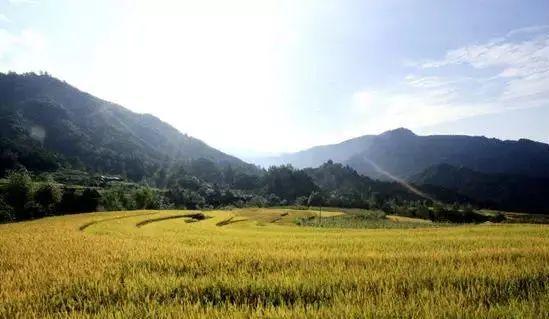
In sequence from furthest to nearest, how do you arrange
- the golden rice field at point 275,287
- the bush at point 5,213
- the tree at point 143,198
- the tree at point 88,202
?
the tree at point 143,198
the tree at point 88,202
the bush at point 5,213
the golden rice field at point 275,287

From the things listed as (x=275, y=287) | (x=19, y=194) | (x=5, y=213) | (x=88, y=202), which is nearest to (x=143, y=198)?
(x=88, y=202)

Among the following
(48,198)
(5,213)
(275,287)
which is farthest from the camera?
(48,198)

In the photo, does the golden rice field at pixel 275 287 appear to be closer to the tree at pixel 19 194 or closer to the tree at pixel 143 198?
the tree at pixel 19 194

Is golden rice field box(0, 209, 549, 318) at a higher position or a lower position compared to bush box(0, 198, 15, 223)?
higher

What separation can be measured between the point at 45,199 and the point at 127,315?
93250mm

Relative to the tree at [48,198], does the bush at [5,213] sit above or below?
below

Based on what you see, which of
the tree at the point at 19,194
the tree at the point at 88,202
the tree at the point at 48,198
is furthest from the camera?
the tree at the point at 88,202

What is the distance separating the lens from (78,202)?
95.1 m

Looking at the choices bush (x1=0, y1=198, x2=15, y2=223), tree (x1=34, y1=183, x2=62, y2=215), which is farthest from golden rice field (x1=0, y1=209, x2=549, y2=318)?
tree (x1=34, y1=183, x2=62, y2=215)

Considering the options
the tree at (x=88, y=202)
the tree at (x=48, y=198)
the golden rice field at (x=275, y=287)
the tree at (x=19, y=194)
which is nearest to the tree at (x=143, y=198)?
the tree at (x=88, y=202)

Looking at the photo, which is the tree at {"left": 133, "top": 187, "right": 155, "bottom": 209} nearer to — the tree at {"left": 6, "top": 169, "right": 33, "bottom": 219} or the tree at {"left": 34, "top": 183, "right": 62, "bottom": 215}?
the tree at {"left": 34, "top": 183, "right": 62, "bottom": 215}

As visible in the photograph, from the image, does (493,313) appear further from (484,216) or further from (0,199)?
(484,216)

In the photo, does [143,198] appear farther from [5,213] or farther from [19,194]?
[5,213]

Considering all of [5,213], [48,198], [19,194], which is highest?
[19,194]
